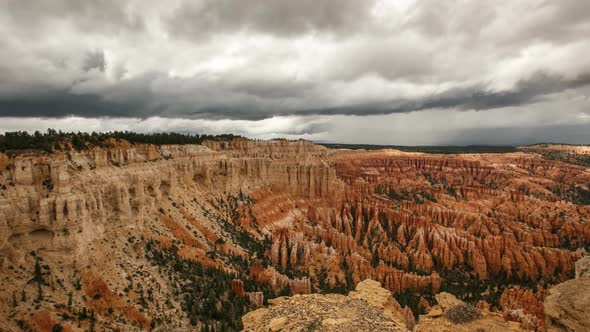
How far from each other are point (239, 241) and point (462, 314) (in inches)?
1407

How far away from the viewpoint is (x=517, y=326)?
1407 centimetres

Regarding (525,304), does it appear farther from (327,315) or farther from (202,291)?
(202,291)

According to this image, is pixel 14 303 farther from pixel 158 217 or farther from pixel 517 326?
pixel 517 326

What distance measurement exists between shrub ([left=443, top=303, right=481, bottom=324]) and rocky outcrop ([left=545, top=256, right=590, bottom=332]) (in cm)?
463

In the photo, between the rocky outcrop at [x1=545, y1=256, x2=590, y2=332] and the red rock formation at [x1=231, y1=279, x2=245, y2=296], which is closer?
the rocky outcrop at [x1=545, y1=256, x2=590, y2=332]

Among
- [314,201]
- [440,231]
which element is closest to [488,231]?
[440,231]

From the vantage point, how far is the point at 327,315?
1525cm

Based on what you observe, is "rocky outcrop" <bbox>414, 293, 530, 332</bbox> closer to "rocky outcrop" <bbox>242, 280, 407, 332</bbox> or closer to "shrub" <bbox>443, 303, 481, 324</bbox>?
"shrub" <bbox>443, 303, 481, 324</bbox>

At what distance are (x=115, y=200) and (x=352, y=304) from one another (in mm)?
25924

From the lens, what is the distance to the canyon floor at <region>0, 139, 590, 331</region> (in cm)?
2275

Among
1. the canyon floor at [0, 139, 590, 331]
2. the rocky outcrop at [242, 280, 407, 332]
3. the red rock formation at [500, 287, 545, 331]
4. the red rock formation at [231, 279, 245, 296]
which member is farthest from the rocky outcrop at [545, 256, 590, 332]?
the red rock formation at [231, 279, 245, 296]

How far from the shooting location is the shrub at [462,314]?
1436cm

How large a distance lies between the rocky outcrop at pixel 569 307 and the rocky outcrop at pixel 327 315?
254 inches

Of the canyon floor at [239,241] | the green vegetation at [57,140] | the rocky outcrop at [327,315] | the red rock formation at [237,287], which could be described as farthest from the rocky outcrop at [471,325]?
the green vegetation at [57,140]
